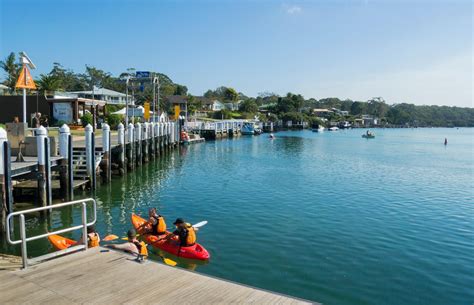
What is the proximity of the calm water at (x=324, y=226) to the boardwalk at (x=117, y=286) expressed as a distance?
346 cm

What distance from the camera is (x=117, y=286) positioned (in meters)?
7.21

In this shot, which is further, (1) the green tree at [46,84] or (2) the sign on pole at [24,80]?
(1) the green tree at [46,84]

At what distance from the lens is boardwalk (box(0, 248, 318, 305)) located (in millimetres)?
6711

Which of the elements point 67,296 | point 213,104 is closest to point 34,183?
point 67,296

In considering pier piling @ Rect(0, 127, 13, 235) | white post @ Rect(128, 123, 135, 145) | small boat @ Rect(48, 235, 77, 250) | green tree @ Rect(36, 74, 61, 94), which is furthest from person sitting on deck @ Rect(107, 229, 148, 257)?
green tree @ Rect(36, 74, 61, 94)

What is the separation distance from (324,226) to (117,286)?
10901 mm

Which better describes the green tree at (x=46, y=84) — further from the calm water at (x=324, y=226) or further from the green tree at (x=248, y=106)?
the green tree at (x=248, y=106)

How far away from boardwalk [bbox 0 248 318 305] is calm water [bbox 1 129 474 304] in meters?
3.46

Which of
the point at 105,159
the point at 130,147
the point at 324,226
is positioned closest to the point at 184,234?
the point at 324,226

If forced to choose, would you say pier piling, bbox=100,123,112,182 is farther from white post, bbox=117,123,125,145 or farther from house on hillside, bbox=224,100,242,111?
house on hillside, bbox=224,100,242,111

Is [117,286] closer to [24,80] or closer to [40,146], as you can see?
[40,146]

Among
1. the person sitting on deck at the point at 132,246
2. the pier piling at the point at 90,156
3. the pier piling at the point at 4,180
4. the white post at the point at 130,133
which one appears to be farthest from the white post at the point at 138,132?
the person sitting on deck at the point at 132,246

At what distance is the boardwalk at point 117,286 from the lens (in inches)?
264

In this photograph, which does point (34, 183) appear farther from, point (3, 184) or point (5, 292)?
point (5, 292)
